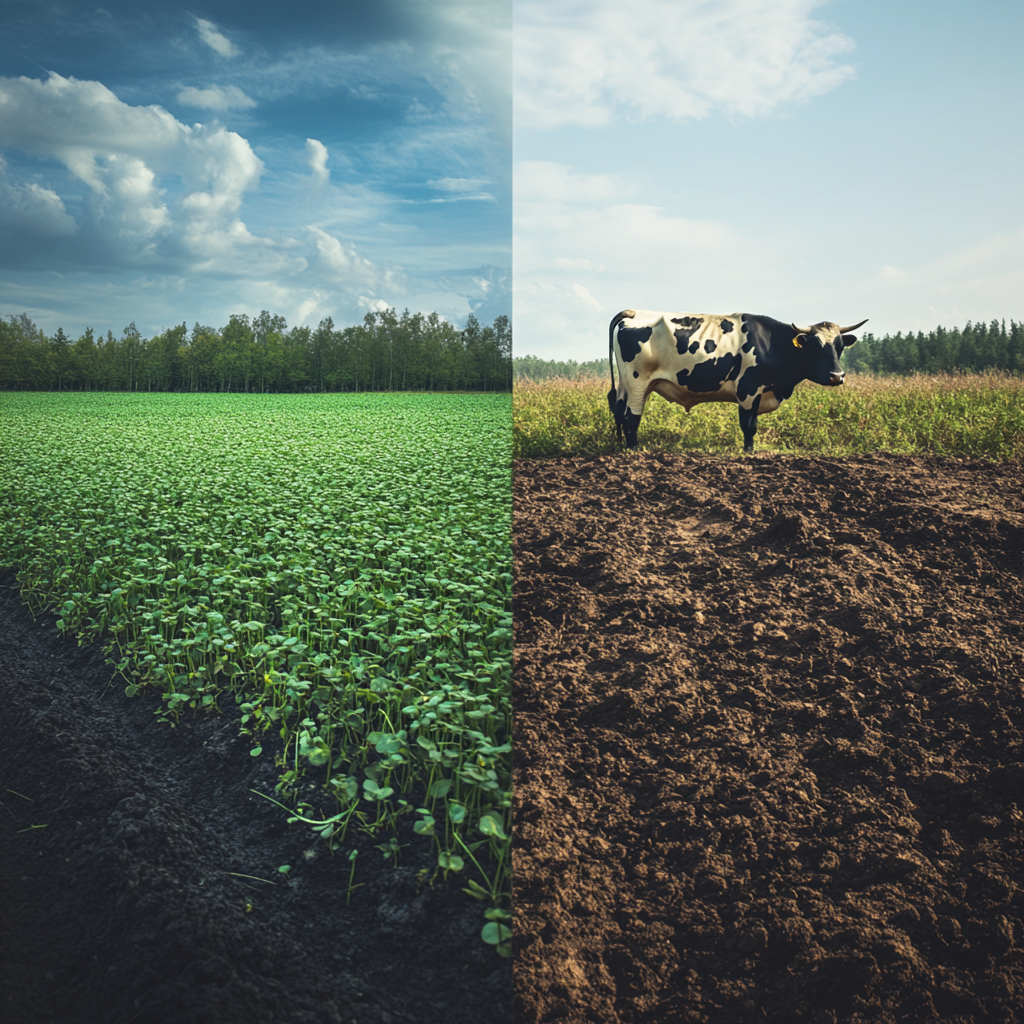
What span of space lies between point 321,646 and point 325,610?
335 millimetres

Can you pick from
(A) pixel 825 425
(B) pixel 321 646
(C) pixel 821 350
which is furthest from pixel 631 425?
(B) pixel 321 646

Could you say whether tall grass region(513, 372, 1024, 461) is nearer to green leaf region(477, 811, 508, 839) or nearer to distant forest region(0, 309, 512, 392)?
green leaf region(477, 811, 508, 839)

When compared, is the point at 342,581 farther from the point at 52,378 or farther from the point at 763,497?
the point at 52,378

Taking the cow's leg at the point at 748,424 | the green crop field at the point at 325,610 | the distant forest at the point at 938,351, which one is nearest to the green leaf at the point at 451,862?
the green crop field at the point at 325,610

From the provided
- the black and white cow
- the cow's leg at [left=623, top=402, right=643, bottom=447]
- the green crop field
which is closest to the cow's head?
the black and white cow

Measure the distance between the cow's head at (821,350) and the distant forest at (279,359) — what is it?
32.3 meters

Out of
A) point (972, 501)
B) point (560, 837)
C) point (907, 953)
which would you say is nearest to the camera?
point (907, 953)

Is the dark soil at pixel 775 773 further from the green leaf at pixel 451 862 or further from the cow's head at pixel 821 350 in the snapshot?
the cow's head at pixel 821 350

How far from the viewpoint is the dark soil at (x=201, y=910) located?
2.06 meters

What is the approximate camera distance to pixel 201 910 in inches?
92.7

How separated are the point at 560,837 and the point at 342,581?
2937 millimetres

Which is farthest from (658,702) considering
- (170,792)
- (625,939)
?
(170,792)

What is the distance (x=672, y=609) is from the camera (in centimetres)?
430

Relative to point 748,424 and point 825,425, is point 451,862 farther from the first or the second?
point 825,425
